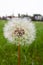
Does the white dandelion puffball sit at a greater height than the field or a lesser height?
greater

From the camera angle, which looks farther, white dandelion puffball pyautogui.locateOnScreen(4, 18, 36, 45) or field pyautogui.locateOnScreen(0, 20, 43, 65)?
field pyautogui.locateOnScreen(0, 20, 43, 65)

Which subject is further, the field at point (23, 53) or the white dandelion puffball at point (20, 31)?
the field at point (23, 53)

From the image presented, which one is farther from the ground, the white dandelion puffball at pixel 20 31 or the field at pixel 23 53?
the white dandelion puffball at pixel 20 31

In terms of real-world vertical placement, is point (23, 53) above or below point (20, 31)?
below

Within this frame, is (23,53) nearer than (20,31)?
No

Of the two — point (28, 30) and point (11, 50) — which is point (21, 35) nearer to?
point (28, 30)
